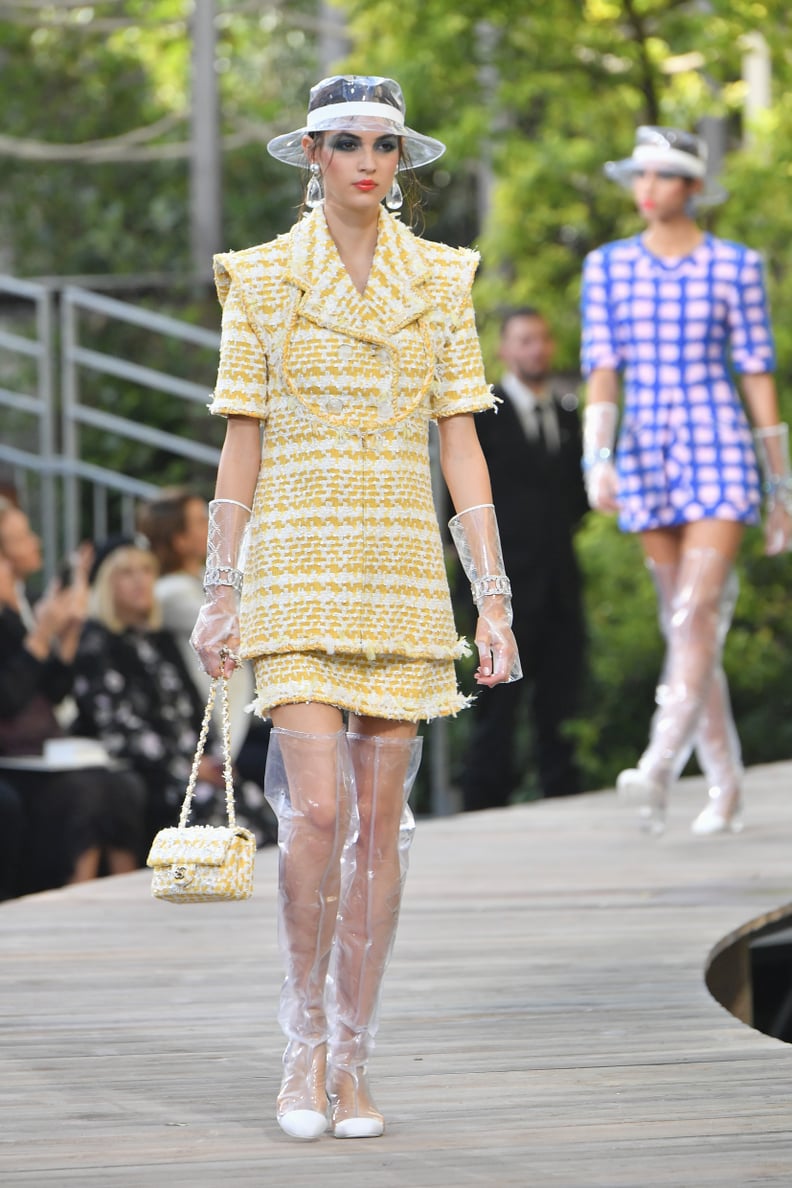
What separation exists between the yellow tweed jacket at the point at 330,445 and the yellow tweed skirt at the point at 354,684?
0.03 meters

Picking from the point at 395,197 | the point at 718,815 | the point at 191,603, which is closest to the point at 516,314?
the point at 191,603

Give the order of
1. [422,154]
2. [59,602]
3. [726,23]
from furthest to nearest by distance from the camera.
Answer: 1. [726,23]
2. [59,602]
3. [422,154]

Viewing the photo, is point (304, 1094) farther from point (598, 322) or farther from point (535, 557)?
point (535, 557)

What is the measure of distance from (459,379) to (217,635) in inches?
23.3

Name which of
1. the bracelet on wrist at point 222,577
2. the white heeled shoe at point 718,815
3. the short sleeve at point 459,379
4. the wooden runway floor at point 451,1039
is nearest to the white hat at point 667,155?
the white heeled shoe at point 718,815

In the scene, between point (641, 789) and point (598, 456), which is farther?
point (598, 456)

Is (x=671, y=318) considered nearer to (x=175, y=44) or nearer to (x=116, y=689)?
(x=116, y=689)

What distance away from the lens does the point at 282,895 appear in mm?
3473

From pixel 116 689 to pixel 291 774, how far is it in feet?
13.2

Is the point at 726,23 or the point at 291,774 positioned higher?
the point at 726,23

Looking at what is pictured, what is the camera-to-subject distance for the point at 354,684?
3.46 meters

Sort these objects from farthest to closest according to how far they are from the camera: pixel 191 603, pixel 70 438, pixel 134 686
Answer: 1. pixel 70 438
2. pixel 191 603
3. pixel 134 686

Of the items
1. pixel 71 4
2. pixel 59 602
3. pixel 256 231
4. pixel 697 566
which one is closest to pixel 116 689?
pixel 59 602

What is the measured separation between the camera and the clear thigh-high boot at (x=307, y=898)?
11.2 ft
